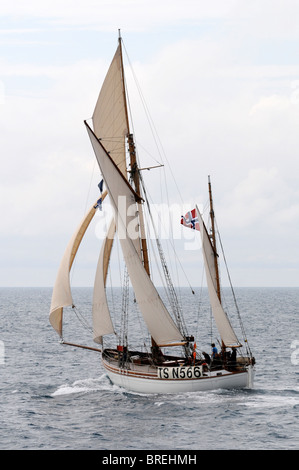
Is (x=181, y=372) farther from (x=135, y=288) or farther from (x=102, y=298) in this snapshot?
(x=102, y=298)

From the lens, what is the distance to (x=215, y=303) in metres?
42.8

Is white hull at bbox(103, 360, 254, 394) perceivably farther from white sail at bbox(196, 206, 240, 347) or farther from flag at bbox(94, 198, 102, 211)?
flag at bbox(94, 198, 102, 211)

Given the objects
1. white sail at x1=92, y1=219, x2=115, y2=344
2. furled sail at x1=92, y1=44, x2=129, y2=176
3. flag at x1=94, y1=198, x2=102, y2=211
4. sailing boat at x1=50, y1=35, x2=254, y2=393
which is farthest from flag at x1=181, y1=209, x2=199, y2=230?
furled sail at x1=92, y1=44, x2=129, y2=176

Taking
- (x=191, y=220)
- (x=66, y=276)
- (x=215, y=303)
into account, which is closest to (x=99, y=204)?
(x=66, y=276)

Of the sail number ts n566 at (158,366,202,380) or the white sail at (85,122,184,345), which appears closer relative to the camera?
the sail number ts n566 at (158,366,202,380)

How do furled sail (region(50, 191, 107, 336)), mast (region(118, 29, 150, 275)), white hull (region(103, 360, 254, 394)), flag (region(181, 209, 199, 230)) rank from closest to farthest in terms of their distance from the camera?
white hull (region(103, 360, 254, 394))
flag (region(181, 209, 199, 230))
furled sail (region(50, 191, 107, 336))
mast (region(118, 29, 150, 275))

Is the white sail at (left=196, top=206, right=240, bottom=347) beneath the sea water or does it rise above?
above

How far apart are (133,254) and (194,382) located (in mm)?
8578

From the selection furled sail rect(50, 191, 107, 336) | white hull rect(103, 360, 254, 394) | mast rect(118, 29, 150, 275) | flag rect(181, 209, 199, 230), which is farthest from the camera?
mast rect(118, 29, 150, 275)

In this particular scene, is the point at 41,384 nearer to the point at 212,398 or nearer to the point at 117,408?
the point at 117,408

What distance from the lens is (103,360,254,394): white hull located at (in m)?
40.6

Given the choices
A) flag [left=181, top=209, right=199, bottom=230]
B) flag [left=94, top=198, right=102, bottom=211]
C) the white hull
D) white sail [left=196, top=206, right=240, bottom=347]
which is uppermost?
flag [left=94, top=198, right=102, bottom=211]
